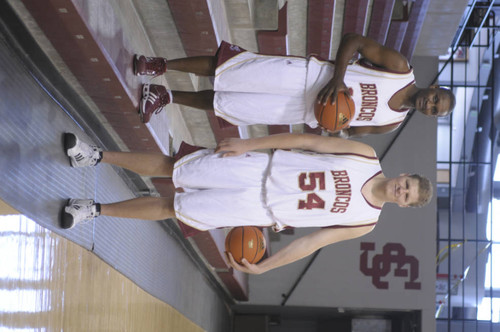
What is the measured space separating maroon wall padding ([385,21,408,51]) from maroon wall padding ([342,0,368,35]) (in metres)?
0.86

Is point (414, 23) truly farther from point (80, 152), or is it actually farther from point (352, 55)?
point (80, 152)

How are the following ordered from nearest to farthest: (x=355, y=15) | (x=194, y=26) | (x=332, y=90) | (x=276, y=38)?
(x=332, y=90) < (x=194, y=26) < (x=276, y=38) < (x=355, y=15)

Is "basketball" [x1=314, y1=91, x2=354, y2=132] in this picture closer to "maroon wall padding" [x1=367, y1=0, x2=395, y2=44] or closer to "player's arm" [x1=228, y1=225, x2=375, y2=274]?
"player's arm" [x1=228, y1=225, x2=375, y2=274]

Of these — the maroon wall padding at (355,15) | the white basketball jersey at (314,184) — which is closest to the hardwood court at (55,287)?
the white basketball jersey at (314,184)

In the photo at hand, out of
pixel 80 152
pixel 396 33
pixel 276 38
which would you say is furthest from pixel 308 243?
pixel 396 33

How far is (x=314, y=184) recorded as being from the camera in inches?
173

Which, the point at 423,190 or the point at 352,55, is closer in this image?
the point at 423,190

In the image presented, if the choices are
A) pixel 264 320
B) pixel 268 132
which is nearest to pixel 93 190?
pixel 268 132

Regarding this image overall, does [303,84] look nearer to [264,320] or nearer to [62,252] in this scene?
[62,252]

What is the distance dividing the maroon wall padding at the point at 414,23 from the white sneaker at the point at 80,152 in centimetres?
479

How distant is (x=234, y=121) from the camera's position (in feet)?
16.1

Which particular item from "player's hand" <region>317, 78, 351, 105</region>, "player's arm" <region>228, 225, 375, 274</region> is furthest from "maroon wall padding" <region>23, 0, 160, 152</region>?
"player's arm" <region>228, 225, 375, 274</region>

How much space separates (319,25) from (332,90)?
267 cm

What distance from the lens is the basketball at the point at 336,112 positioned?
444cm
